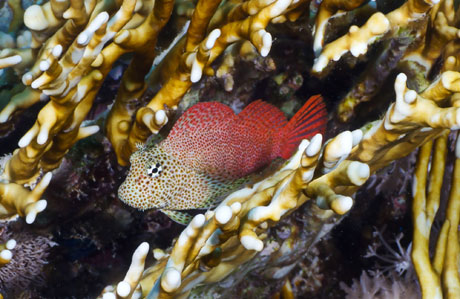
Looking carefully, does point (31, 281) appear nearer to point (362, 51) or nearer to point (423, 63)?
point (362, 51)

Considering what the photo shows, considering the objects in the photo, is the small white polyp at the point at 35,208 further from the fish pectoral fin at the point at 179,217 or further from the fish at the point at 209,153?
the fish pectoral fin at the point at 179,217

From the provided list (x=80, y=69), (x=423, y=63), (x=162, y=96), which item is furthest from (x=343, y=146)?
(x=423, y=63)

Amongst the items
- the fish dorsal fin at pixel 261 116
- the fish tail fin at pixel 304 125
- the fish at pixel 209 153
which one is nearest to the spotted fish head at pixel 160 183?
the fish at pixel 209 153

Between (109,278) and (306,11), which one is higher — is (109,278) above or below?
below

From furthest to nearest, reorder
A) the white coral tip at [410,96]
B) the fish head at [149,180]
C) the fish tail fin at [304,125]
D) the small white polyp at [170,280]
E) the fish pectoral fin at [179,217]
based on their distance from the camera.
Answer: the fish tail fin at [304,125] < the fish pectoral fin at [179,217] < the fish head at [149,180] < the white coral tip at [410,96] < the small white polyp at [170,280]

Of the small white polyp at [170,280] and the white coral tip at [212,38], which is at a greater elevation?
the white coral tip at [212,38]

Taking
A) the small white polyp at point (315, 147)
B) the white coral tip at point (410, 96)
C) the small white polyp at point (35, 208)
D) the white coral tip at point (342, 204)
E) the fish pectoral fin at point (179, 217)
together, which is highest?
the small white polyp at point (315, 147)

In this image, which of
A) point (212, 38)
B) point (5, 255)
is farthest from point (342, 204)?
point (5, 255)
